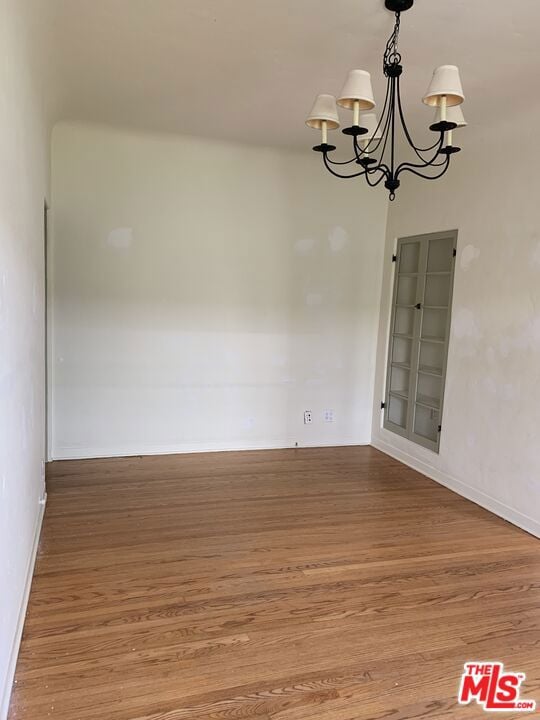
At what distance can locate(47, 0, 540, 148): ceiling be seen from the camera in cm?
230

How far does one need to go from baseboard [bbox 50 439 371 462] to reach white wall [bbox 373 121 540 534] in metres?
1.04

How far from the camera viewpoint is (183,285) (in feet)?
14.8

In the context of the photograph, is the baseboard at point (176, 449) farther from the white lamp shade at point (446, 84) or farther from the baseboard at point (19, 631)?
the white lamp shade at point (446, 84)

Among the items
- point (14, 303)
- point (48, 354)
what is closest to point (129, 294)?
point (48, 354)

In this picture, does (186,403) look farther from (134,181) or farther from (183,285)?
(134,181)

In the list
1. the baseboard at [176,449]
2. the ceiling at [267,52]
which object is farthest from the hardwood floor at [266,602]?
the ceiling at [267,52]

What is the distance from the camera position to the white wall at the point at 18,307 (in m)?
1.67

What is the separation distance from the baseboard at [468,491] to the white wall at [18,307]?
9.46 feet

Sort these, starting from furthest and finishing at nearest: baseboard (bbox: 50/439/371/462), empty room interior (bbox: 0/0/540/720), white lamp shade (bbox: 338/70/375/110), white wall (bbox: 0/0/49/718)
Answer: baseboard (bbox: 50/439/371/462) → white lamp shade (bbox: 338/70/375/110) → empty room interior (bbox: 0/0/540/720) → white wall (bbox: 0/0/49/718)

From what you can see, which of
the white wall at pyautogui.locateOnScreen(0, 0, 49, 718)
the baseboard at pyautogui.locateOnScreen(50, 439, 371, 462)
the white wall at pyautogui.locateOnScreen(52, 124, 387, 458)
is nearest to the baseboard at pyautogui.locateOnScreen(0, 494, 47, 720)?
the white wall at pyautogui.locateOnScreen(0, 0, 49, 718)

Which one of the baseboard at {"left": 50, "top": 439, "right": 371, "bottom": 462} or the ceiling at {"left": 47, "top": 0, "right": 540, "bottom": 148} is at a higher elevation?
the ceiling at {"left": 47, "top": 0, "right": 540, "bottom": 148}

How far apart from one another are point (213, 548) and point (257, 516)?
20.5 inches

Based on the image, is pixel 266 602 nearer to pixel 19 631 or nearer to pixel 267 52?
pixel 19 631

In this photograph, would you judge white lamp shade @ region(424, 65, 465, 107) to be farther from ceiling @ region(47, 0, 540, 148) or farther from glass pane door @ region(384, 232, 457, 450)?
glass pane door @ region(384, 232, 457, 450)
